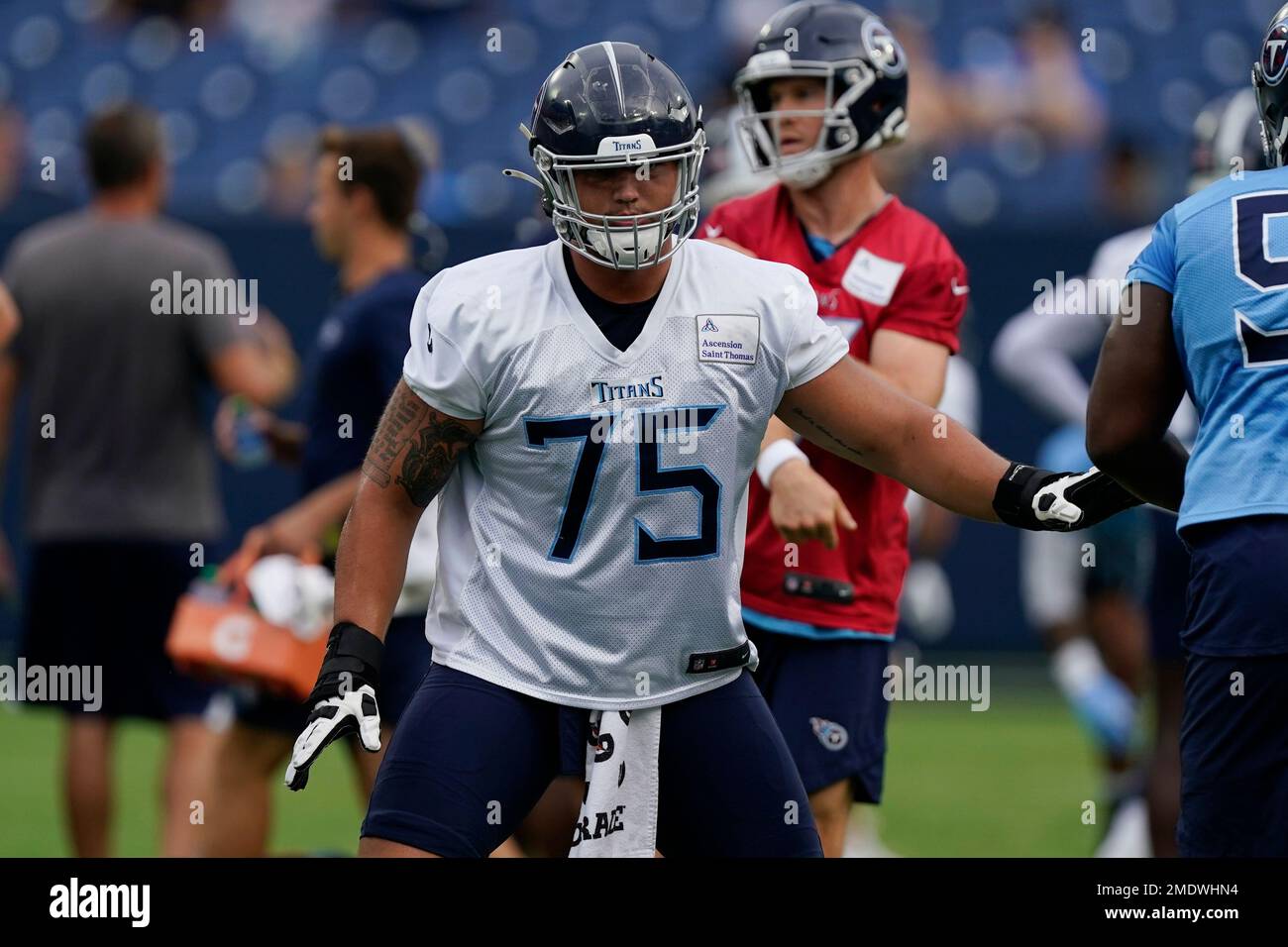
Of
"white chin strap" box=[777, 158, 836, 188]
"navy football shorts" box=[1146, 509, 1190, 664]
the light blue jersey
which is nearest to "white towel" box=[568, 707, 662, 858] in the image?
the light blue jersey

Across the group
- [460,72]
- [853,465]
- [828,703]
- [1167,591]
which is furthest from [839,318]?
[460,72]

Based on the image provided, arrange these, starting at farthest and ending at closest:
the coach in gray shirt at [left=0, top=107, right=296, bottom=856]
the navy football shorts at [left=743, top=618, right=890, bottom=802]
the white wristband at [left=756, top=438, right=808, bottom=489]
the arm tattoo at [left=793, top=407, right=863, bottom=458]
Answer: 1. the coach in gray shirt at [left=0, top=107, right=296, bottom=856]
2. the navy football shorts at [left=743, top=618, right=890, bottom=802]
3. the white wristband at [left=756, top=438, right=808, bottom=489]
4. the arm tattoo at [left=793, top=407, right=863, bottom=458]

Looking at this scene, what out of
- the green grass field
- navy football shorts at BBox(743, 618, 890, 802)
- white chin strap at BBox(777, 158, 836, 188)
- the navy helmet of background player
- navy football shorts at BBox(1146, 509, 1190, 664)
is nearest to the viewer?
the navy helmet of background player

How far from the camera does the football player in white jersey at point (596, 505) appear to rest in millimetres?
3904

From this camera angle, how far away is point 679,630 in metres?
4.04

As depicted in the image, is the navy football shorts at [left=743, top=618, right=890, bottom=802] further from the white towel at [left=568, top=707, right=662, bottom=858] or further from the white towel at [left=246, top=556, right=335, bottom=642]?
the white towel at [left=246, top=556, right=335, bottom=642]

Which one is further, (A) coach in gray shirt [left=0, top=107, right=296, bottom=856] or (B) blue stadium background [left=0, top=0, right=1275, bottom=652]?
(B) blue stadium background [left=0, top=0, right=1275, bottom=652]

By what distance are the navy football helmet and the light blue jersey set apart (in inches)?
69.1

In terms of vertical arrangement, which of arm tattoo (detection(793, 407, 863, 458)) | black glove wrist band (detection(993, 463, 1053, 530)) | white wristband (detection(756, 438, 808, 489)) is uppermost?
arm tattoo (detection(793, 407, 863, 458))

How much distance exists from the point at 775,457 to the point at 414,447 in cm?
110

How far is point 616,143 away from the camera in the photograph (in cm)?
394

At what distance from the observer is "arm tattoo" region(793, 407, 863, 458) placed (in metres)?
4.22

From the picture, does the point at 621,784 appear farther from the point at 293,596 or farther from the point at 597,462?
the point at 293,596
